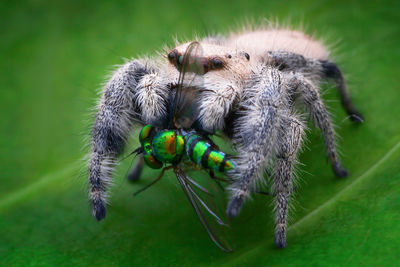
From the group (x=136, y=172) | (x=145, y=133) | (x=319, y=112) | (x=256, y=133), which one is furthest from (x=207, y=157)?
(x=136, y=172)

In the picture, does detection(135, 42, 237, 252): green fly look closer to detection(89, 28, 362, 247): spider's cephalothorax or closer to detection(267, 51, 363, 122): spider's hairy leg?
detection(89, 28, 362, 247): spider's cephalothorax

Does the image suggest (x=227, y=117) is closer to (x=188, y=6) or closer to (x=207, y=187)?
(x=207, y=187)

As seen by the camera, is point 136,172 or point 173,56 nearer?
point 173,56

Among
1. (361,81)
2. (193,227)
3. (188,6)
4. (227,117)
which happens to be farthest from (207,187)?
(188,6)

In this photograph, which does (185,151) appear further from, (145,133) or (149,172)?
(149,172)

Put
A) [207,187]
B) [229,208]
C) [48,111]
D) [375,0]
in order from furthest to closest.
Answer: [375,0] < [48,111] < [207,187] < [229,208]

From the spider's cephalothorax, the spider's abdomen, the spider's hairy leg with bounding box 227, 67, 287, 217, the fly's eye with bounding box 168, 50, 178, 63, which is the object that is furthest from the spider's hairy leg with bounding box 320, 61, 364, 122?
the spider's abdomen

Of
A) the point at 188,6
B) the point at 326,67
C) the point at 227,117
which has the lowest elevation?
the point at 227,117
